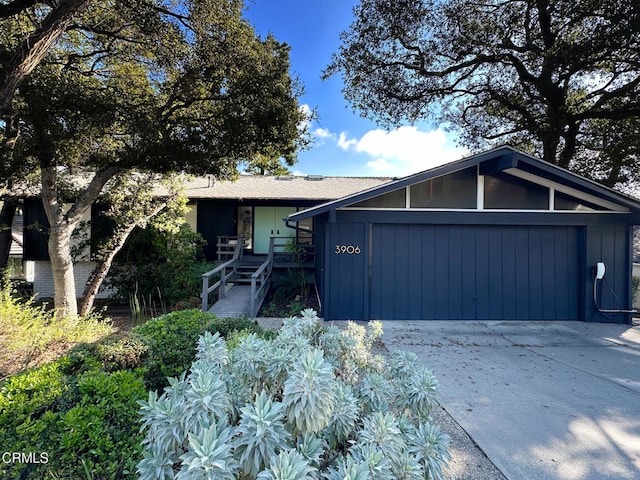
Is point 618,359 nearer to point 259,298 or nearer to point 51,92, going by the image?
point 259,298

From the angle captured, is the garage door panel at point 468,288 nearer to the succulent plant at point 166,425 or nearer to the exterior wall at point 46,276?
the succulent plant at point 166,425

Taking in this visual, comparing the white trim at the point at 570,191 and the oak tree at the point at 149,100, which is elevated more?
the oak tree at the point at 149,100

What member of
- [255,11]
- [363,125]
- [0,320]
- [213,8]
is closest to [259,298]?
[0,320]

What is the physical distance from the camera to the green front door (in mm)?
11898

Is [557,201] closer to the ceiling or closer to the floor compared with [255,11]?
closer to the floor

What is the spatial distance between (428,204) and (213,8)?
6298mm

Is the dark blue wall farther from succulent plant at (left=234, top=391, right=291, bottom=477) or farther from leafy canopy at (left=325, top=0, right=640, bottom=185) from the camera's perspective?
leafy canopy at (left=325, top=0, right=640, bottom=185)

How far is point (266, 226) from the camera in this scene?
39.1ft

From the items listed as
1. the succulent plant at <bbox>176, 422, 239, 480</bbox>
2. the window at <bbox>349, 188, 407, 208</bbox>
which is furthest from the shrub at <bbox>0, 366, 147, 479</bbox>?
the window at <bbox>349, 188, 407, 208</bbox>

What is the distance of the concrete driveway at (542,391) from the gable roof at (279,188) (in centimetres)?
563

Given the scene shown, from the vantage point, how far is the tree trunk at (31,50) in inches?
187

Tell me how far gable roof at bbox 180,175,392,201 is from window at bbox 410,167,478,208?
2.90 metres

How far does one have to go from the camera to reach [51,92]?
604cm

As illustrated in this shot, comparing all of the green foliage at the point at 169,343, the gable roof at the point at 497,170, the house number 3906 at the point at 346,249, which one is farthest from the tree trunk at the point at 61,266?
the house number 3906 at the point at 346,249
